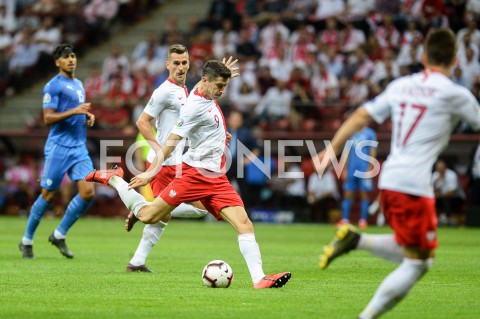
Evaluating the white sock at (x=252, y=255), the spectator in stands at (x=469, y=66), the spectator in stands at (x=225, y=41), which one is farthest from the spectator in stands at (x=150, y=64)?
the white sock at (x=252, y=255)

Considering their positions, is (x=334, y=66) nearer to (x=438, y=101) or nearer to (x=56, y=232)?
(x=56, y=232)

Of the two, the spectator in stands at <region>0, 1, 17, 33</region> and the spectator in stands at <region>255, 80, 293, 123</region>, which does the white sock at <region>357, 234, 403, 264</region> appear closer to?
the spectator in stands at <region>255, 80, 293, 123</region>

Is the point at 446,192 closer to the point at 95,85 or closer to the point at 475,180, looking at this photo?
the point at 475,180

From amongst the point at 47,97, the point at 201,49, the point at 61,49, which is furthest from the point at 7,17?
the point at 47,97

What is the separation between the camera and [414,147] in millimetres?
7438

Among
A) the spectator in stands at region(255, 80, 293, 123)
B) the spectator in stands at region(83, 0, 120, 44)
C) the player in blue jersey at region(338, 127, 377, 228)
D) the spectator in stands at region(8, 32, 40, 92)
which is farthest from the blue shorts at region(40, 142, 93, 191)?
the spectator in stands at region(83, 0, 120, 44)

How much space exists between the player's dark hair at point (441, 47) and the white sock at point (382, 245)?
148 cm

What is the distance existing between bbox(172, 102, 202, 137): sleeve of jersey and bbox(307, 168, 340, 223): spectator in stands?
1437 cm

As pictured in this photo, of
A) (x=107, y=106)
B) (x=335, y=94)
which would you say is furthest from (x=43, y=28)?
(x=335, y=94)

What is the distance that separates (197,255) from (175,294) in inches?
203

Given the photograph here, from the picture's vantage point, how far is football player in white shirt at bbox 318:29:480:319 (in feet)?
24.1

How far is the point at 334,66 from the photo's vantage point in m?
25.9

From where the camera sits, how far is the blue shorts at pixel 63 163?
1419 centimetres

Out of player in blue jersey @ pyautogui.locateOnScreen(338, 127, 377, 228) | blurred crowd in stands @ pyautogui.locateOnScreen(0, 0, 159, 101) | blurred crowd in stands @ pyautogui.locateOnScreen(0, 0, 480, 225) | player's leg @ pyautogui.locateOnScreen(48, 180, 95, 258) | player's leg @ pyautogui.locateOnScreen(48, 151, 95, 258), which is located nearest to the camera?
player's leg @ pyautogui.locateOnScreen(48, 180, 95, 258)
